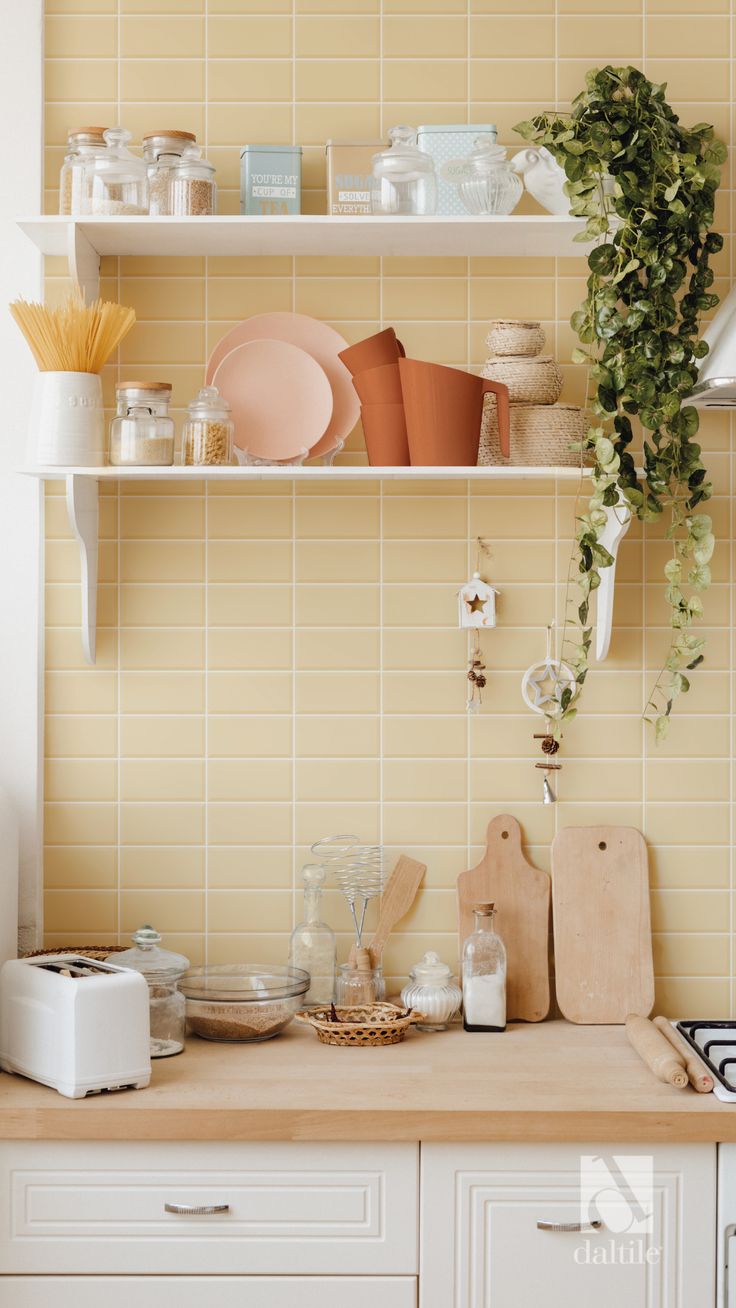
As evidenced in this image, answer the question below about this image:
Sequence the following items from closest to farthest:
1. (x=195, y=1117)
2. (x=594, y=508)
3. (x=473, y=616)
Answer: (x=195, y=1117) < (x=594, y=508) < (x=473, y=616)

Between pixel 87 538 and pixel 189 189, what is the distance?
1.98 ft

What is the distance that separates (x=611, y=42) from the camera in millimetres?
2215

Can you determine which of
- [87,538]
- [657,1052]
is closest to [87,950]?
[87,538]

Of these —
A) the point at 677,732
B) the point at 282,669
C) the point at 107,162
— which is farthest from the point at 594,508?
the point at 107,162

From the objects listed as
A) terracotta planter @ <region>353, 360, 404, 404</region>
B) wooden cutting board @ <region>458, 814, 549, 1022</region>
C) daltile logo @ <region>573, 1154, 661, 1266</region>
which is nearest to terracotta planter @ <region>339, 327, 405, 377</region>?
terracotta planter @ <region>353, 360, 404, 404</region>

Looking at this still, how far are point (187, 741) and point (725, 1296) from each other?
1.22m

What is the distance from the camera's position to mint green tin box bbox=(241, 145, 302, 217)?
83.6 inches

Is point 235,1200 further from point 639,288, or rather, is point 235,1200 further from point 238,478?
point 639,288

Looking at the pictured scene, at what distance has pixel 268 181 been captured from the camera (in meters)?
2.13

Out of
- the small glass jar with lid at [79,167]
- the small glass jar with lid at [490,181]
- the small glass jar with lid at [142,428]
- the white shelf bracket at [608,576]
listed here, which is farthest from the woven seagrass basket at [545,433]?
the small glass jar with lid at [79,167]

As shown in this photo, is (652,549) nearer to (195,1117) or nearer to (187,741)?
(187,741)

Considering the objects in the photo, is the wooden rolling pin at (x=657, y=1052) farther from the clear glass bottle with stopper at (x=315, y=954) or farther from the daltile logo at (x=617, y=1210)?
the clear glass bottle with stopper at (x=315, y=954)

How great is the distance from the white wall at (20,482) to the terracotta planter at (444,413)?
70 cm

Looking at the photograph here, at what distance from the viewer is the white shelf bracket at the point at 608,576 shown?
204 centimetres
